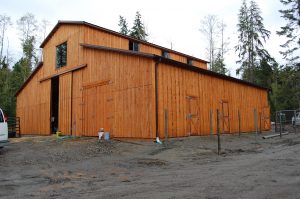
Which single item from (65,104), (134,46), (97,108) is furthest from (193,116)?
(65,104)

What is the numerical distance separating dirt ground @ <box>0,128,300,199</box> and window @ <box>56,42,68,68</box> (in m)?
9.25

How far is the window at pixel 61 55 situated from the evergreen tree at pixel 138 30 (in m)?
23.8

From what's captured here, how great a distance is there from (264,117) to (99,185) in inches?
803

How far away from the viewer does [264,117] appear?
82.1 ft

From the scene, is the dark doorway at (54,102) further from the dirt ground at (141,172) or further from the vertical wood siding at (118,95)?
the dirt ground at (141,172)

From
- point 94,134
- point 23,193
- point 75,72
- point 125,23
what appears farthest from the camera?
point 125,23

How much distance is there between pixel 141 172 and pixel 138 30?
40.3 m

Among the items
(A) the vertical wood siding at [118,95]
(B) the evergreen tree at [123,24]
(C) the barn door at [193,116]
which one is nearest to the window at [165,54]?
(A) the vertical wood siding at [118,95]

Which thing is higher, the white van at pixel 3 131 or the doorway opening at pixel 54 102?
the doorway opening at pixel 54 102

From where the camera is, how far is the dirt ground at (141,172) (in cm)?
643

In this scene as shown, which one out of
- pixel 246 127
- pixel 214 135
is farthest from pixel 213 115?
pixel 246 127

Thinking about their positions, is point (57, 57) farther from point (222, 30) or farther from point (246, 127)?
point (222, 30)

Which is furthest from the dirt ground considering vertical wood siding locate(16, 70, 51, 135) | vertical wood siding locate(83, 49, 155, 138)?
vertical wood siding locate(16, 70, 51, 135)

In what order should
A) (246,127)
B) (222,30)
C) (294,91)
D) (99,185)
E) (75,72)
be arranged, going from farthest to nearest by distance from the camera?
1. (222,30)
2. (294,91)
3. (246,127)
4. (75,72)
5. (99,185)
